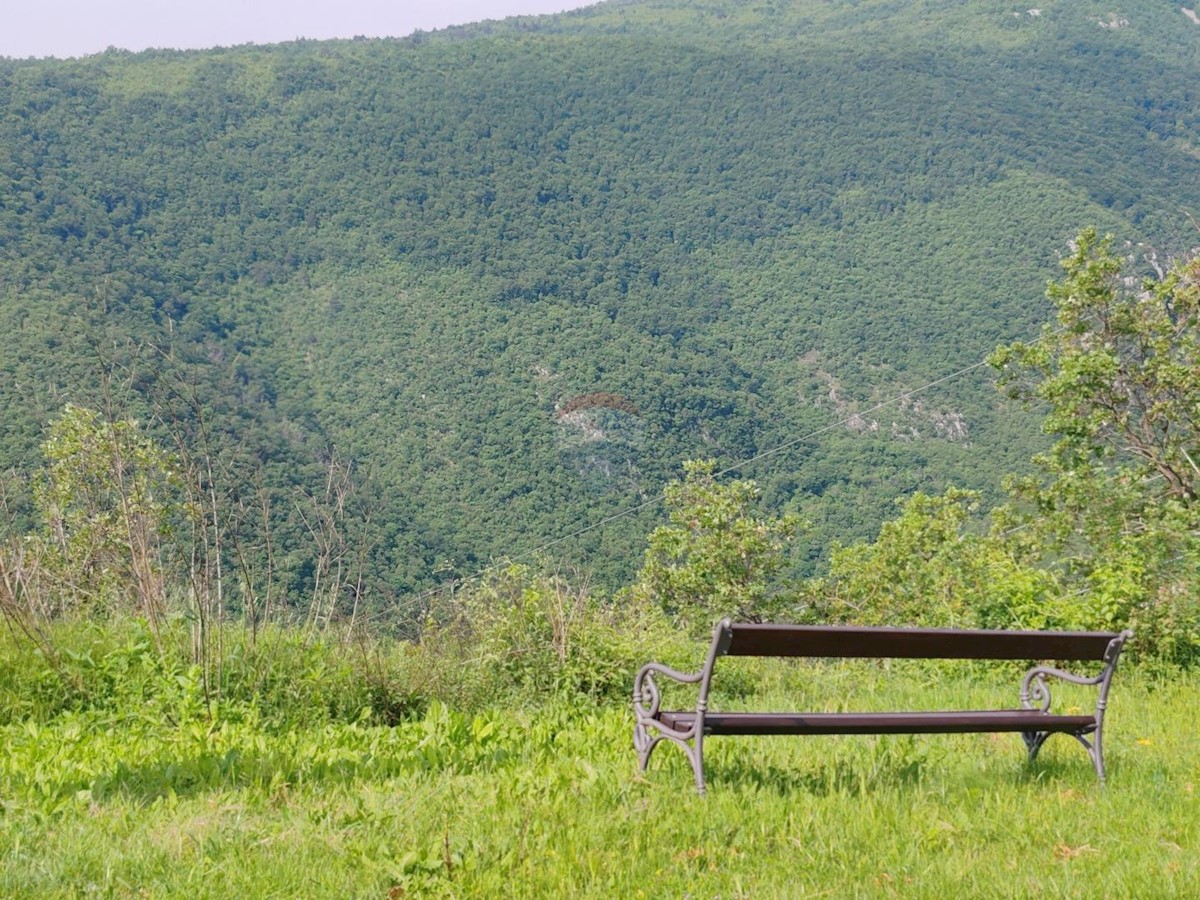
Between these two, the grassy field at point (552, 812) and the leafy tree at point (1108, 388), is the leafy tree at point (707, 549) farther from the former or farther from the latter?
the grassy field at point (552, 812)

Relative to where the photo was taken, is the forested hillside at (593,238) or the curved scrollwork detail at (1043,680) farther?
the forested hillside at (593,238)

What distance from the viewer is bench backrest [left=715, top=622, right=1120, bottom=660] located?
3605mm

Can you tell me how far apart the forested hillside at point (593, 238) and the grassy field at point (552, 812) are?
26.3 metres

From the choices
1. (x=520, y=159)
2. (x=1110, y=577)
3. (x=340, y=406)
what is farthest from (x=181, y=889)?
(x=520, y=159)

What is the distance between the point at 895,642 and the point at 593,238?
135170 mm

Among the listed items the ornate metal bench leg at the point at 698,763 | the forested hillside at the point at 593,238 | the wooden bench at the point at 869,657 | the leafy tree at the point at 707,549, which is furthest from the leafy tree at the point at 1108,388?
the forested hillside at the point at 593,238

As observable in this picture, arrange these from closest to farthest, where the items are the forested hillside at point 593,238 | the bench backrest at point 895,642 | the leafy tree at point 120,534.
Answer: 1. the bench backrest at point 895,642
2. the leafy tree at point 120,534
3. the forested hillside at point 593,238

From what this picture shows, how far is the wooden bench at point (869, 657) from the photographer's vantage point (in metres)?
3.66

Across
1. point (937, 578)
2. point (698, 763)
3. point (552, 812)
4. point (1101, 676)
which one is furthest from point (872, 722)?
point (937, 578)

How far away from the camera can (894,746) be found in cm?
464

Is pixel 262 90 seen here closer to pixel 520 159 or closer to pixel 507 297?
pixel 520 159

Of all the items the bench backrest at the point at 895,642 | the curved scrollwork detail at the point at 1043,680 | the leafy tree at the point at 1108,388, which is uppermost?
the bench backrest at the point at 895,642

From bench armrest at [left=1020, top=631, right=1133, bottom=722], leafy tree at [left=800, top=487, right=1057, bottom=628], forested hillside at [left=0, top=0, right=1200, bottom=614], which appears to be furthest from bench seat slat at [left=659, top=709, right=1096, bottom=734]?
forested hillside at [left=0, top=0, right=1200, bottom=614]

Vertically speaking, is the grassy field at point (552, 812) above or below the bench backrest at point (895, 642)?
below
